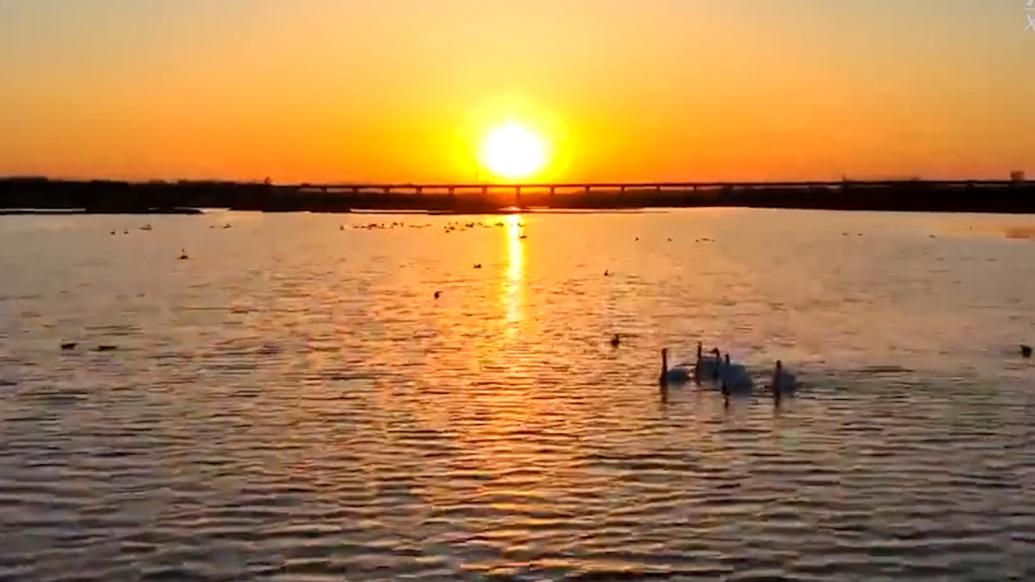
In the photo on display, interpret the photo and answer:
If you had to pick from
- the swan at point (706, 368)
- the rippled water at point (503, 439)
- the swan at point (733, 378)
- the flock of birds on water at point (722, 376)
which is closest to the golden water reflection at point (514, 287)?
the rippled water at point (503, 439)

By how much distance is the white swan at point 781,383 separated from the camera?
87.9 ft

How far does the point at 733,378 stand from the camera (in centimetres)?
2769

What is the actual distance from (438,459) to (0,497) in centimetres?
639

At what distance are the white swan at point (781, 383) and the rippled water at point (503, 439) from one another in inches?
14.9

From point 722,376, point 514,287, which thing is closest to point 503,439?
point 722,376

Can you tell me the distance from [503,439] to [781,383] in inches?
299

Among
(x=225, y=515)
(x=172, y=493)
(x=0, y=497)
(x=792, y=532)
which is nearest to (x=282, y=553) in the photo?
(x=225, y=515)

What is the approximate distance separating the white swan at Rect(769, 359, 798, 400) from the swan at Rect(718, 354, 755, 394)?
547 millimetres

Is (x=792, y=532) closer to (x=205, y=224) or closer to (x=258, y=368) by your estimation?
(x=258, y=368)

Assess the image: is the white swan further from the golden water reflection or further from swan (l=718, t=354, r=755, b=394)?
the golden water reflection

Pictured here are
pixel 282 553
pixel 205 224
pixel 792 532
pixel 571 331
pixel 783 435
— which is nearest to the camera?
pixel 282 553

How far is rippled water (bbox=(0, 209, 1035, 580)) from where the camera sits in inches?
628

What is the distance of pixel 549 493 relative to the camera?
1856 cm

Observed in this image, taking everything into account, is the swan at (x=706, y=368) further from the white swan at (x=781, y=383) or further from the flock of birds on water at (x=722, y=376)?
the white swan at (x=781, y=383)
